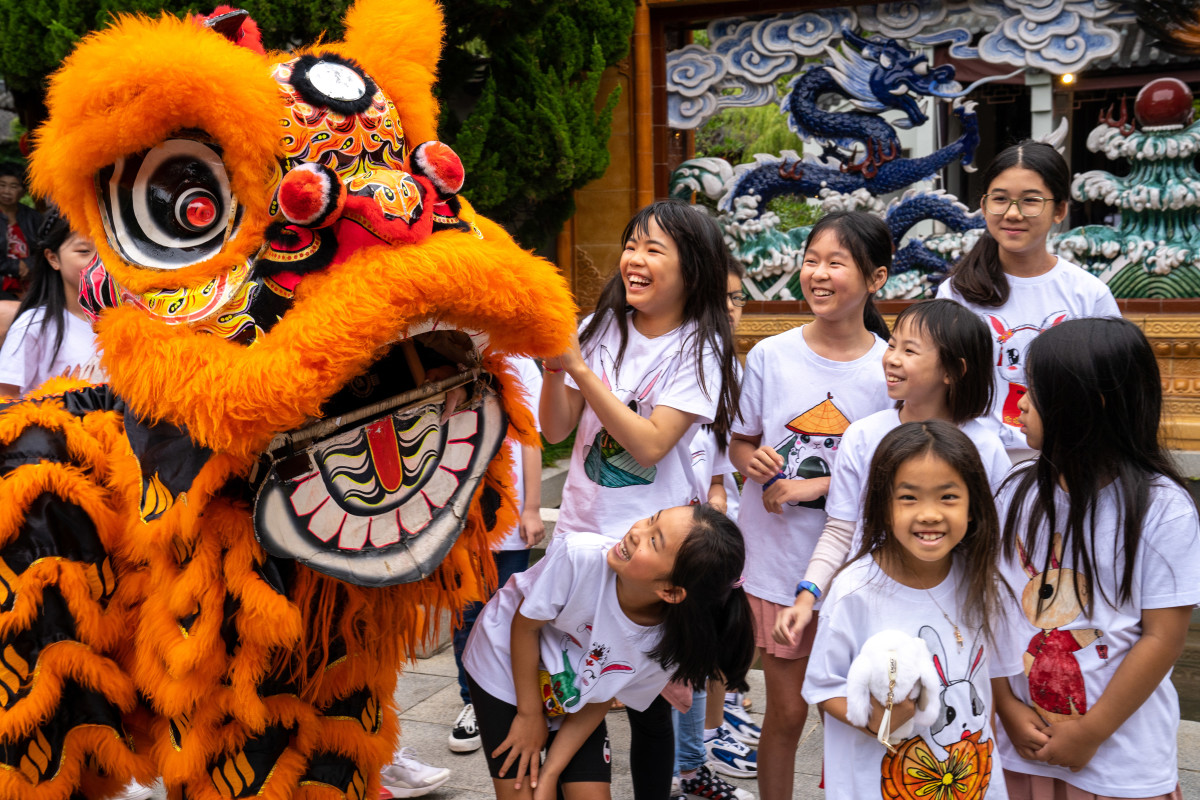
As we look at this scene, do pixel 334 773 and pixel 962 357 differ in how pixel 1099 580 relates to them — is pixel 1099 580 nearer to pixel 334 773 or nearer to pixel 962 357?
pixel 962 357

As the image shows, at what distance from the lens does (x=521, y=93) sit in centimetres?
630

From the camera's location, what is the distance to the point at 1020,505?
219 centimetres

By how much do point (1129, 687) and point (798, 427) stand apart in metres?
0.96

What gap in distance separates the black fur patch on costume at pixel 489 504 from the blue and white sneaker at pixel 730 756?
1.41 m

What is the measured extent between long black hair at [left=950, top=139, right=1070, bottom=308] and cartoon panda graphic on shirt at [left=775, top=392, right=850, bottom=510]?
65 centimetres

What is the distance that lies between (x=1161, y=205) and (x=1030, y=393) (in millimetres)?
5042

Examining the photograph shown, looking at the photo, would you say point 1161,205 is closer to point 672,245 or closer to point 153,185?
point 672,245

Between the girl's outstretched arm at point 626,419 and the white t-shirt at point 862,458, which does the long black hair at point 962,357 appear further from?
the girl's outstretched arm at point 626,419

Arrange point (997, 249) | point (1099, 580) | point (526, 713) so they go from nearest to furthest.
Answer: point (1099, 580), point (526, 713), point (997, 249)

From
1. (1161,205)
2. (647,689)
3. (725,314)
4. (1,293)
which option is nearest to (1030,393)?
(725,314)

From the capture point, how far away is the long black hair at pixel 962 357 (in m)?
2.48

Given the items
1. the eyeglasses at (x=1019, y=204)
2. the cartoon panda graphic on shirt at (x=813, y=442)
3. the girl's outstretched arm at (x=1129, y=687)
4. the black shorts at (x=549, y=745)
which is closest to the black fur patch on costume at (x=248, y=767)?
the black shorts at (x=549, y=745)

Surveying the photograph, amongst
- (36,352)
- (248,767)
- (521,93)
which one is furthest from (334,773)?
(521,93)

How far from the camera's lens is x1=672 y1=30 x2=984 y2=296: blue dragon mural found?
687cm
